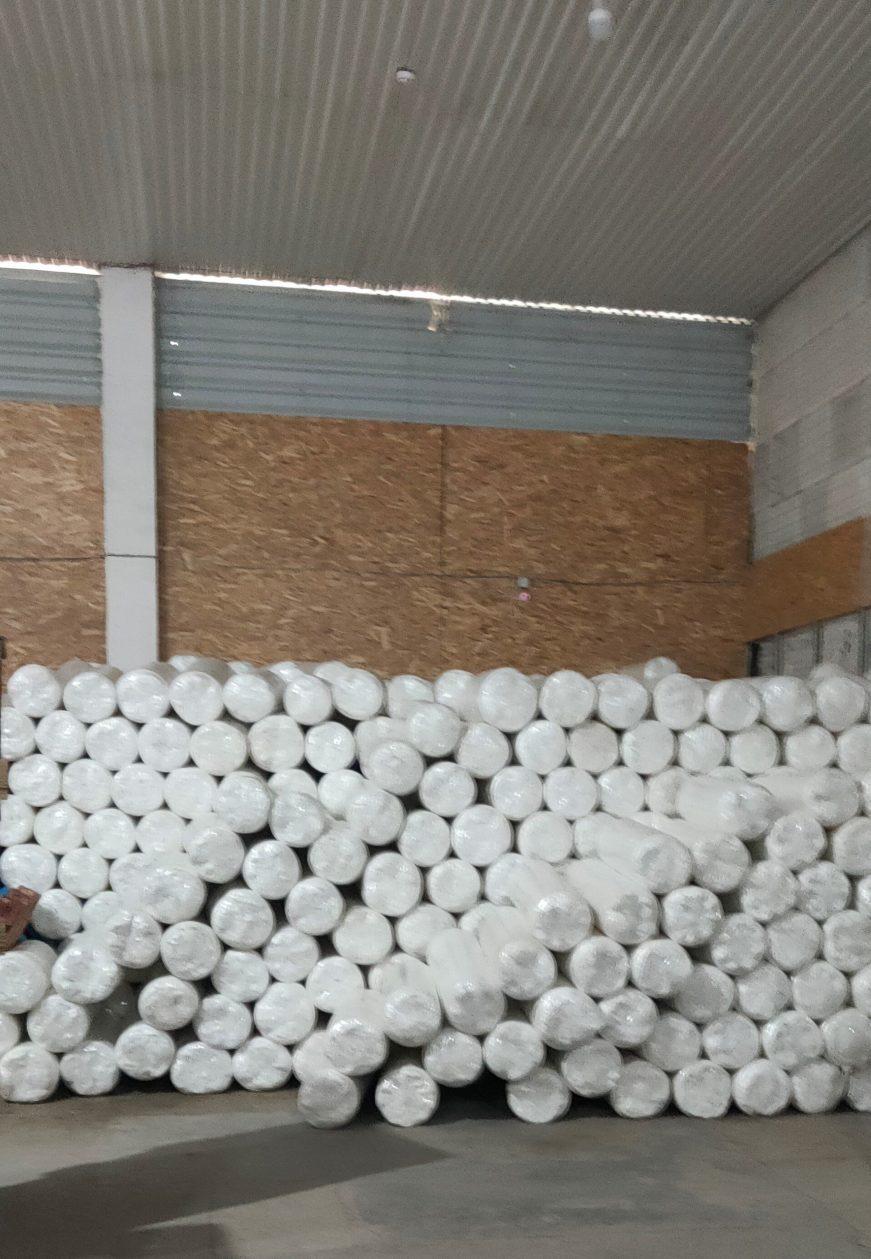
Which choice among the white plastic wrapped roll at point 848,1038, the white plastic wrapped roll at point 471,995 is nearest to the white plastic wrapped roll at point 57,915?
the white plastic wrapped roll at point 471,995

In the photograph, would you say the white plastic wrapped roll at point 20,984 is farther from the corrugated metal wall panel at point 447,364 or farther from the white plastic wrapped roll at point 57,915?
the corrugated metal wall panel at point 447,364

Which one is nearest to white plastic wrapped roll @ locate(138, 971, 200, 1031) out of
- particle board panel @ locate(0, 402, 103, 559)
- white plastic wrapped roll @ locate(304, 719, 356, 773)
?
white plastic wrapped roll @ locate(304, 719, 356, 773)

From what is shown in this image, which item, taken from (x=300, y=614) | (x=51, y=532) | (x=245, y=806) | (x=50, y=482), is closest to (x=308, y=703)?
(x=245, y=806)

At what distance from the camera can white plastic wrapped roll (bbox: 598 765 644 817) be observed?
6164 millimetres

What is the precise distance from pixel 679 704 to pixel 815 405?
12.5ft

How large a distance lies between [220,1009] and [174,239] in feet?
17.4

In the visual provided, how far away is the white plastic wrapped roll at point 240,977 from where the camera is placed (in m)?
5.70

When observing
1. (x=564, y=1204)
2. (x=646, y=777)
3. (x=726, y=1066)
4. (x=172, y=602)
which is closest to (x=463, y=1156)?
(x=564, y=1204)

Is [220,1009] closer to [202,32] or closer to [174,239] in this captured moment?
[202,32]

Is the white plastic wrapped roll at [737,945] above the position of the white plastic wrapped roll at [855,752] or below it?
below

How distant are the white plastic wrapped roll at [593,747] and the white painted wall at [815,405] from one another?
3.24 meters

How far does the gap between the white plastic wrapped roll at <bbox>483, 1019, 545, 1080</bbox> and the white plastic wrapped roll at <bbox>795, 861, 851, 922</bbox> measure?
1.39 m

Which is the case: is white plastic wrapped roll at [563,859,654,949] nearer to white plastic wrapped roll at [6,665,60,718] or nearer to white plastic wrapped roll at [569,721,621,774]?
white plastic wrapped roll at [569,721,621,774]

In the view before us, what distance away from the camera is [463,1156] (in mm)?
4867
